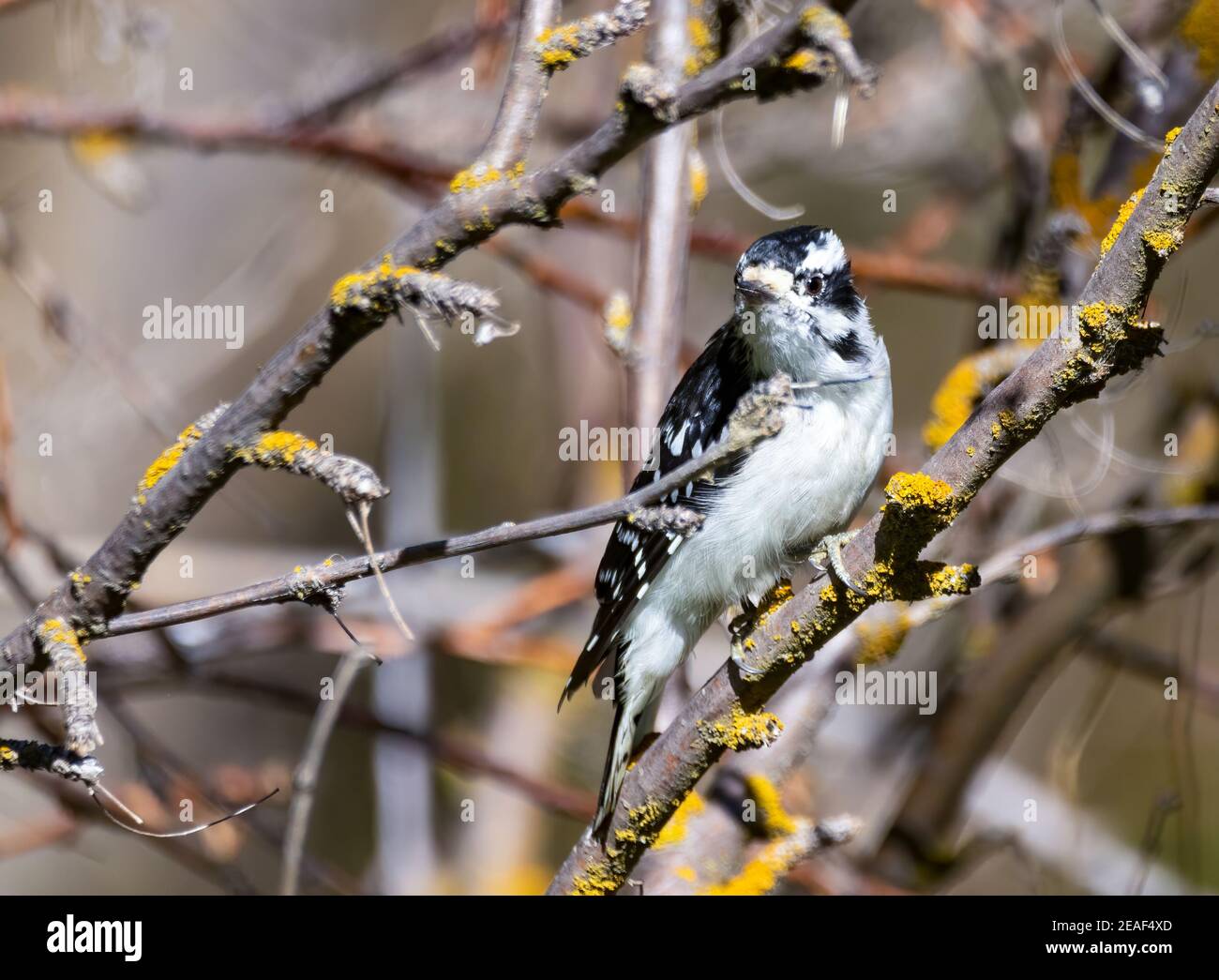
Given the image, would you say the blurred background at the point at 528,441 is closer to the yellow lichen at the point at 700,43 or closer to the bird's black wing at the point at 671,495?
the yellow lichen at the point at 700,43

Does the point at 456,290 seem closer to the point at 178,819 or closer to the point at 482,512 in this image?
the point at 178,819

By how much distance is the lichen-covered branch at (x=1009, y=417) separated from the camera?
5.37ft

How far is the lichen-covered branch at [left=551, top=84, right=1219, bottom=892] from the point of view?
1.64 meters

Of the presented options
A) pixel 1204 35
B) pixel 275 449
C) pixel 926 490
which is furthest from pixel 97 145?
pixel 1204 35

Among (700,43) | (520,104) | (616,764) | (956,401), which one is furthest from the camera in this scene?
(956,401)

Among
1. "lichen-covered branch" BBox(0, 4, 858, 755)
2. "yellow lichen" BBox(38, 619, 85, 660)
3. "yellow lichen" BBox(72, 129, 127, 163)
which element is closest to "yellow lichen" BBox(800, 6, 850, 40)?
"lichen-covered branch" BBox(0, 4, 858, 755)

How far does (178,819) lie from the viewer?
3695 millimetres

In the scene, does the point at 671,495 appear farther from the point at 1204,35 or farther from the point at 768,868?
the point at 1204,35

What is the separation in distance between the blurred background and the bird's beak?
480 mm

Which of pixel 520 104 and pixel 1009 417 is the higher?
pixel 520 104

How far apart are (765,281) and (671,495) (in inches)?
24.8


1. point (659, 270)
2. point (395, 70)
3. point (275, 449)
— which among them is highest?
point (395, 70)

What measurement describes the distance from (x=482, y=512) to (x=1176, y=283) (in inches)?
152

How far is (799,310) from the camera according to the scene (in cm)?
300
